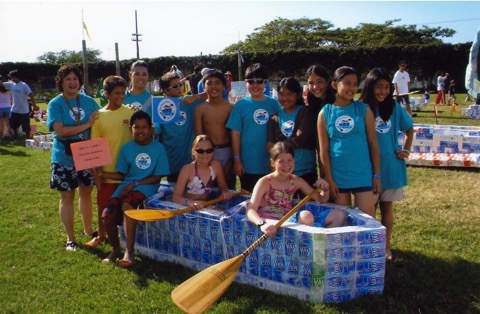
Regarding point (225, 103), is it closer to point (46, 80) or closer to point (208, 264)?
point (208, 264)

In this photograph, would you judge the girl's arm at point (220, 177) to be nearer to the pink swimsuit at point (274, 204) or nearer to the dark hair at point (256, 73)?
the pink swimsuit at point (274, 204)

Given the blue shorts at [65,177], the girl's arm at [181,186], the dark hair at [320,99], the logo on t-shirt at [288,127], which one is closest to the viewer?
the dark hair at [320,99]

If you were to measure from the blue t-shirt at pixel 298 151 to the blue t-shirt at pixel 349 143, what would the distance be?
0.33m

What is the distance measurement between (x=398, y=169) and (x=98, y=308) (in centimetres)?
264

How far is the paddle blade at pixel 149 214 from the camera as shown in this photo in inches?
149

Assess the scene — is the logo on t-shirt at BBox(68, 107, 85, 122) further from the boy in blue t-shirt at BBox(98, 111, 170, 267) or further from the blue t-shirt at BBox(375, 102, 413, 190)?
the blue t-shirt at BBox(375, 102, 413, 190)

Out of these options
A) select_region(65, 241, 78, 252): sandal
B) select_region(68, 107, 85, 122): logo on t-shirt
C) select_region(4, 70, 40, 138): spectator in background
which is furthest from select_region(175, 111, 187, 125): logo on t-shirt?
select_region(4, 70, 40, 138): spectator in background

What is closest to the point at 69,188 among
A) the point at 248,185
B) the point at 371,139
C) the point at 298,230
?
the point at 248,185

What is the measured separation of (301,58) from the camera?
3231 cm

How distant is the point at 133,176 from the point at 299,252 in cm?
Answer: 176

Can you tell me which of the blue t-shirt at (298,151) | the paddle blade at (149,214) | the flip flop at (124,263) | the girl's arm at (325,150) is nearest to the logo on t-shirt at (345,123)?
the girl's arm at (325,150)

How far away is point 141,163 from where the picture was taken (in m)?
4.21

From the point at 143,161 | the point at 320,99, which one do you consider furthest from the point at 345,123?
the point at 143,161

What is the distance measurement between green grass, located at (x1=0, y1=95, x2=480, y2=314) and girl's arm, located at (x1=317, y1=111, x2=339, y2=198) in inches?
33.2
